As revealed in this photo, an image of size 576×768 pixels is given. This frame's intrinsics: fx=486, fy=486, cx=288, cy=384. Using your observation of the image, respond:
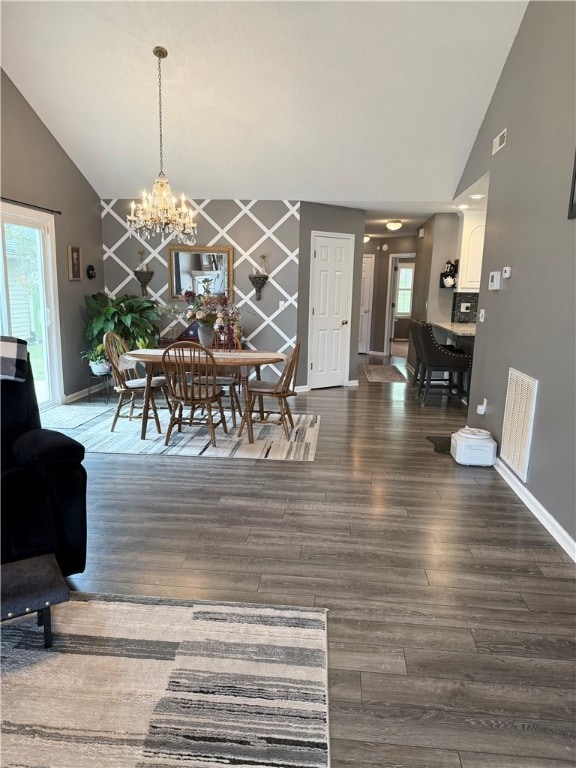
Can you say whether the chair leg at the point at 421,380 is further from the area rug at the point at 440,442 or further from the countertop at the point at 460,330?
the area rug at the point at 440,442

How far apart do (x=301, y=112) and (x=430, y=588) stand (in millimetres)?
4457

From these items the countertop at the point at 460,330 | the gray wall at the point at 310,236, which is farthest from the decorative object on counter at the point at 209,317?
the countertop at the point at 460,330

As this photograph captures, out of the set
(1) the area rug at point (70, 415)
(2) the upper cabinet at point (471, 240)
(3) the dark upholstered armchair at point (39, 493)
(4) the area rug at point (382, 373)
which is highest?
(2) the upper cabinet at point (471, 240)

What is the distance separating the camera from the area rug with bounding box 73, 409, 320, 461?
13.1 ft

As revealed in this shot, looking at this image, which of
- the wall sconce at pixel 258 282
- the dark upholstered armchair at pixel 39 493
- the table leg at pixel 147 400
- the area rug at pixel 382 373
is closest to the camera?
the dark upholstered armchair at pixel 39 493

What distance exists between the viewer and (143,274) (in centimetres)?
→ 625

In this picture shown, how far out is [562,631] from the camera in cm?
198

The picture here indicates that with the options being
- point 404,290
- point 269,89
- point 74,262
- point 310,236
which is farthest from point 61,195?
point 404,290

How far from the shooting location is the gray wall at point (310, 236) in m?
6.20

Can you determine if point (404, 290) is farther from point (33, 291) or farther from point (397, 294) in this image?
point (33, 291)

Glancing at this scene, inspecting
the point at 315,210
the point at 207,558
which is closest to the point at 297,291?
the point at 315,210

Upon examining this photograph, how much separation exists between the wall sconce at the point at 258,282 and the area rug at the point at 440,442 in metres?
2.89

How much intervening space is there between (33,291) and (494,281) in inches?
179

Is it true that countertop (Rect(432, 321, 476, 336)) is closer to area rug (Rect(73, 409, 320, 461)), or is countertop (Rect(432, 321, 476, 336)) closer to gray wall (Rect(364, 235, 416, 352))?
area rug (Rect(73, 409, 320, 461))
